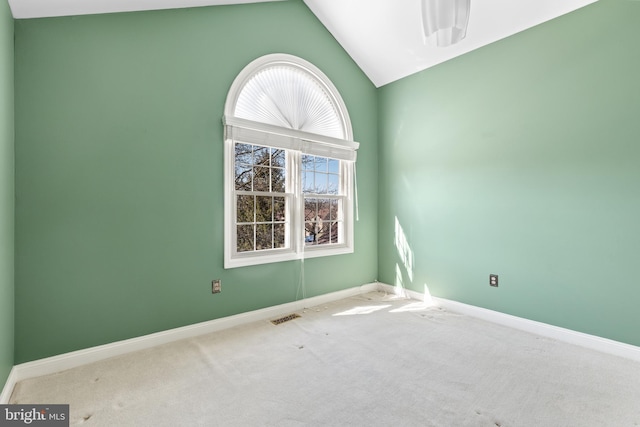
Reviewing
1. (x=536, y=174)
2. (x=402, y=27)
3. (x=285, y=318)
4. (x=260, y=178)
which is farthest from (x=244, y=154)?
(x=536, y=174)

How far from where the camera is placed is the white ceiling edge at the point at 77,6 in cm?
198

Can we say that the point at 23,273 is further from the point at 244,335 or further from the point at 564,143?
the point at 564,143

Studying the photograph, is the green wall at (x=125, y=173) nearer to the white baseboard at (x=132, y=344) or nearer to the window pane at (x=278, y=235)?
the white baseboard at (x=132, y=344)

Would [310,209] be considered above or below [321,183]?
below

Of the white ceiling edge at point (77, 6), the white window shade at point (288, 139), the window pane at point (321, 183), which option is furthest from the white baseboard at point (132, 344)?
the white ceiling edge at point (77, 6)

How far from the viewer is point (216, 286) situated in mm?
2846

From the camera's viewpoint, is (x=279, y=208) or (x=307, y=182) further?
(x=307, y=182)

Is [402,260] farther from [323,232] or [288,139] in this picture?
[288,139]

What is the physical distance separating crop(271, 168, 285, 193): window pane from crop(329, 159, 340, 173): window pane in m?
0.76

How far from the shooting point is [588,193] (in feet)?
8.27

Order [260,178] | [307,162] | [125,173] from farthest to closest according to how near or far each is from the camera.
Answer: [307,162] < [260,178] < [125,173]

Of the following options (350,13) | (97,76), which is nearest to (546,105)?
(350,13)

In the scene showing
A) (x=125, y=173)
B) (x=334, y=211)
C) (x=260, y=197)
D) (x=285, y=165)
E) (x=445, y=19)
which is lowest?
(x=334, y=211)

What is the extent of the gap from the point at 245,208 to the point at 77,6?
77.5 inches
